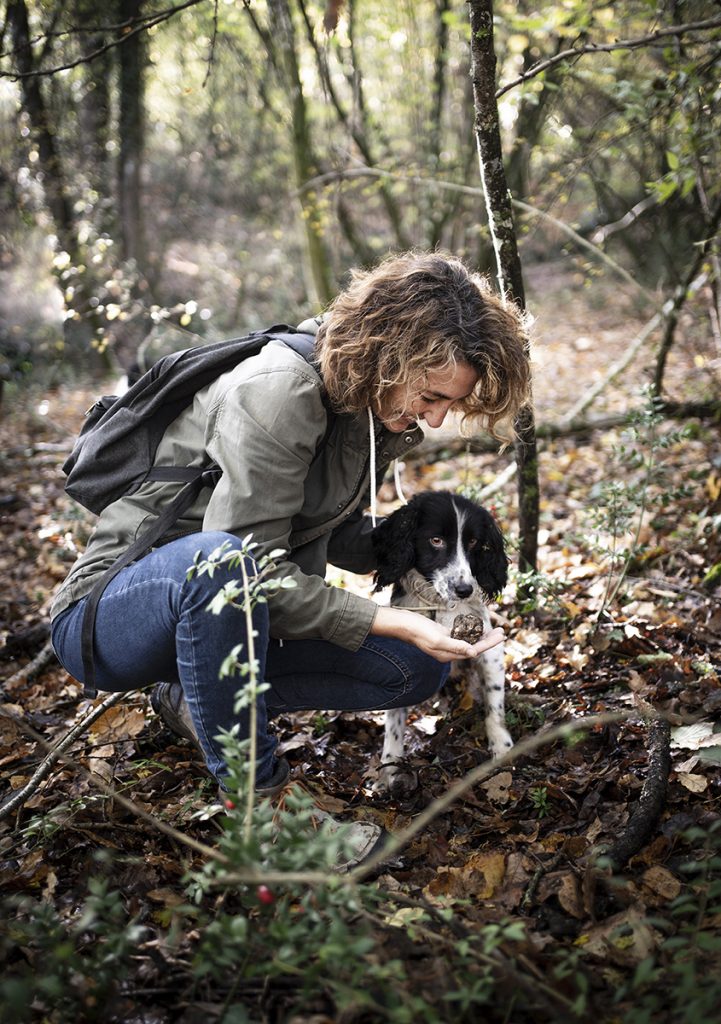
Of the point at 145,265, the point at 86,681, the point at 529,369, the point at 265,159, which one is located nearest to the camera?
the point at 86,681

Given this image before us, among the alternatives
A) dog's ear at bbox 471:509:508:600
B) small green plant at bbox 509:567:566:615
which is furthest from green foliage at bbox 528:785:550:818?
small green plant at bbox 509:567:566:615

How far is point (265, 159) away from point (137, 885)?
13.8 meters

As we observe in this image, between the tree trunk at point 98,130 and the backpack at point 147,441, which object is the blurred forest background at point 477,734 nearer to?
the backpack at point 147,441

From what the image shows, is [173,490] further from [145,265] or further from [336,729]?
[145,265]

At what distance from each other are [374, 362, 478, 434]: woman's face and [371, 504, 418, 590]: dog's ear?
66 cm

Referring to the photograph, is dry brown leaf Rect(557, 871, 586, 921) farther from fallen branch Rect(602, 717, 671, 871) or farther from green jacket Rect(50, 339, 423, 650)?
green jacket Rect(50, 339, 423, 650)

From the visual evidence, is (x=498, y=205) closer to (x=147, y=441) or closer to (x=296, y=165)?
(x=147, y=441)

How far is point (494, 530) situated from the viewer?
358 centimetres

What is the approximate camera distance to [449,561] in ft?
11.4

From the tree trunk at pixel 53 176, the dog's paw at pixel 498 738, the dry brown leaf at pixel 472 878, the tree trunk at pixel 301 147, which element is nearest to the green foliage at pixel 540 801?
the dry brown leaf at pixel 472 878

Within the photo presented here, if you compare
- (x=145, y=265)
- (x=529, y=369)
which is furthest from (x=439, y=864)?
(x=145, y=265)

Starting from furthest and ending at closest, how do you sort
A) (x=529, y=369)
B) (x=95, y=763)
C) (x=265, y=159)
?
(x=265, y=159) < (x=95, y=763) < (x=529, y=369)

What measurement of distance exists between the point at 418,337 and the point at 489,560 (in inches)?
48.8

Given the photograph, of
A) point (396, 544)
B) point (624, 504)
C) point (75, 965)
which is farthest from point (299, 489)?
point (624, 504)
